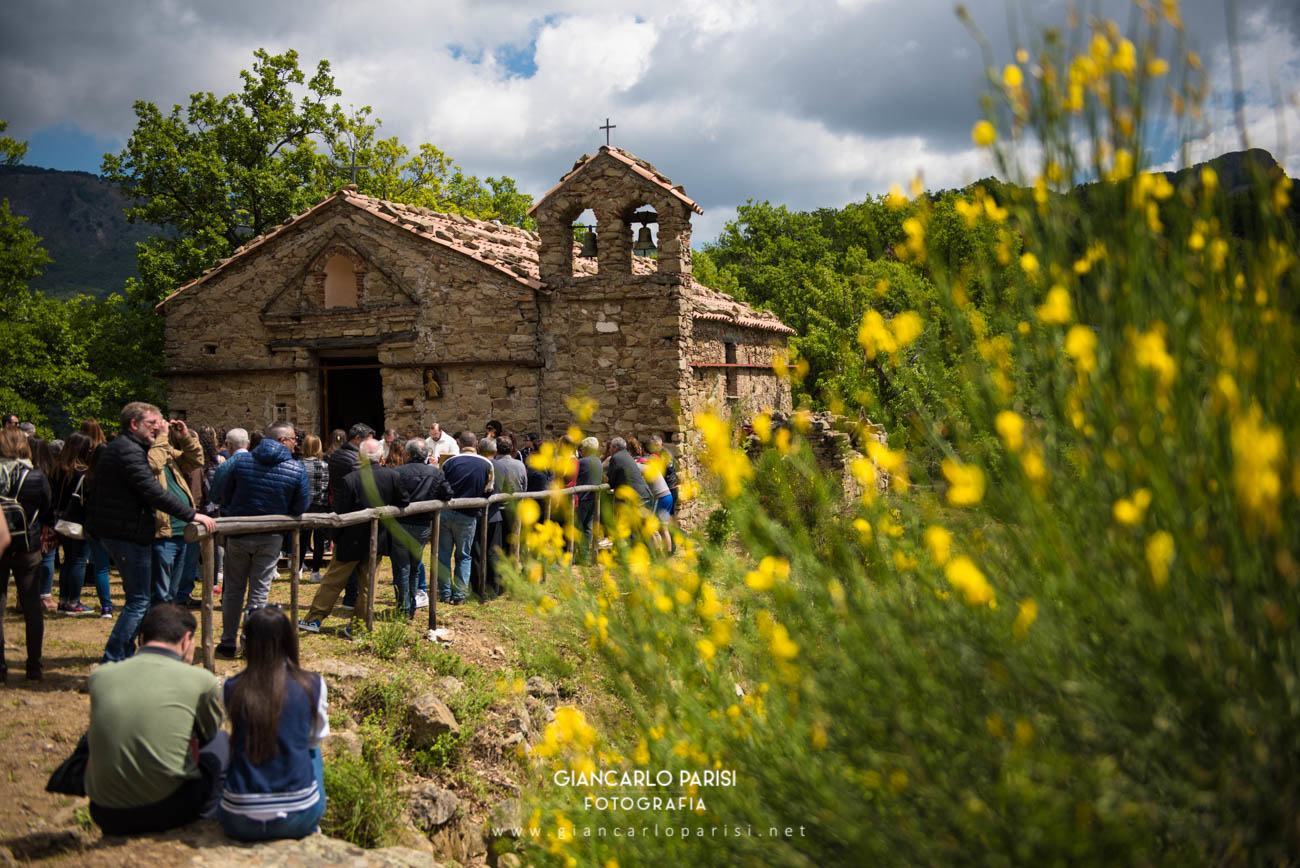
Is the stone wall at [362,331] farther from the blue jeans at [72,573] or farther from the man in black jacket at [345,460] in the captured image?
the blue jeans at [72,573]

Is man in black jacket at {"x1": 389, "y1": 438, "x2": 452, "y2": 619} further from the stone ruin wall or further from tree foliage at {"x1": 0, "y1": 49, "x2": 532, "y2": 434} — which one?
tree foliage at {"x1": 0, "y1": 49, "x2": 532, "y2": 434}

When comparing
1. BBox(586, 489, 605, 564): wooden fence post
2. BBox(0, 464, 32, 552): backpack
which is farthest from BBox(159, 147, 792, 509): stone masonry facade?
BBox(0, 464, 32, 552): backpack

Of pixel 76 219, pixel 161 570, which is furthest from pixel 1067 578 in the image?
pixel 76 219

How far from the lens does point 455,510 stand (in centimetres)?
874

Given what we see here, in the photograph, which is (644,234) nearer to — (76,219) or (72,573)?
(72,573)

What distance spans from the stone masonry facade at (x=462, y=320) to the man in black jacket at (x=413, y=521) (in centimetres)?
635

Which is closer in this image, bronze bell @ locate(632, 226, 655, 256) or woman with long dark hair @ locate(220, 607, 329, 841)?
woman with long dark hair @ locate(220, 607, 329, 841)

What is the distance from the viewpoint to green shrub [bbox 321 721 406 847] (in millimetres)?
5164

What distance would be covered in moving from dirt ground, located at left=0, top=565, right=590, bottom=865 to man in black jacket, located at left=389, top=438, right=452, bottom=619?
19.8 inches

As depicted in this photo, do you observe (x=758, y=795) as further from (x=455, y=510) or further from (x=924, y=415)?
(x=455, y=510)

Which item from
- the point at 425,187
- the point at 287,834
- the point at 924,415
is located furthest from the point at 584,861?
the point at 425,187

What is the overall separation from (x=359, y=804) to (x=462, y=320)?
36.6ft

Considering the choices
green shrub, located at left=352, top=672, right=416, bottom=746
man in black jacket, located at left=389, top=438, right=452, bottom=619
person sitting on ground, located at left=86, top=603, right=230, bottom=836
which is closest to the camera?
person sitting on ground, located at left=86, top=603, right=230, bottom=836

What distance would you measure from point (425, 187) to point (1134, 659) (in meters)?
31.3
